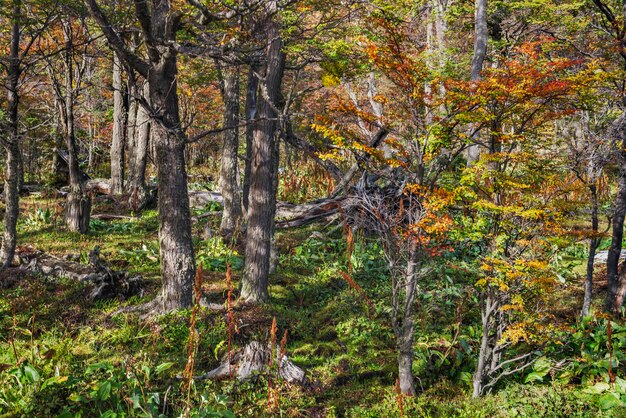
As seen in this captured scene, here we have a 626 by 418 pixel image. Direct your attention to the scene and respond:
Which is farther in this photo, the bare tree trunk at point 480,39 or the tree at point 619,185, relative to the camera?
the bare tree trunk at point 480,39

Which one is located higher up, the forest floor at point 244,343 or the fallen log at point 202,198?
the fallen log at point 202,198

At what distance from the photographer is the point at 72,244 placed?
9703 mm

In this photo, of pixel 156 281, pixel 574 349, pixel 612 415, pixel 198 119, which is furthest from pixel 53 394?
pixel 198 119

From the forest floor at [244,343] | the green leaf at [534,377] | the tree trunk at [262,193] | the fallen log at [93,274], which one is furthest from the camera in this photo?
the tree trunk at [262,193]

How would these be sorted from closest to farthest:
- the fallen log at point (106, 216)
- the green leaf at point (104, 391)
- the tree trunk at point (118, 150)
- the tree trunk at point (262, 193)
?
the green leaf at point (104, 391), the tree trunk at point (262, 193), the fallen log at point (106, 216), the tree trunk at point (118, 150)

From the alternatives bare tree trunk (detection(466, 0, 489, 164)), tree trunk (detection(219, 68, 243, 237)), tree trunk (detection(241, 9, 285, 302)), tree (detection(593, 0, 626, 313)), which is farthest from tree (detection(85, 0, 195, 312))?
tree (detection(593, 0, 626, 313))

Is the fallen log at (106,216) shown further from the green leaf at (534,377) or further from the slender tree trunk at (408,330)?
the green leaf at (534,377)

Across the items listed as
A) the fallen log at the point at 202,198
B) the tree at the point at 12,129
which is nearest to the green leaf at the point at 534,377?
the tree at the point at 12,129

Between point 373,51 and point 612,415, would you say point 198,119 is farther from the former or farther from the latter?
point 612,415

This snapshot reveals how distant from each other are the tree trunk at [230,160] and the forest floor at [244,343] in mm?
1478

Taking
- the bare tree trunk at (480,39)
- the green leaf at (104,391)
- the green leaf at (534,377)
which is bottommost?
the green leaf at (534,377)

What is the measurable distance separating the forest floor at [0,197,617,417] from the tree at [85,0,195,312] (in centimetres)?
48

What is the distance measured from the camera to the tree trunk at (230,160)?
1070cm

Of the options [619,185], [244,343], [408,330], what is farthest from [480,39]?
[244,343]
